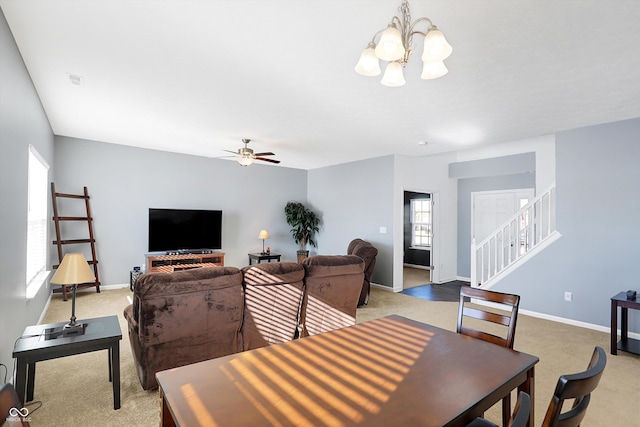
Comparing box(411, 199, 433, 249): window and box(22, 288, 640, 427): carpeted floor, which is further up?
box(411, 199, 433, 249): window

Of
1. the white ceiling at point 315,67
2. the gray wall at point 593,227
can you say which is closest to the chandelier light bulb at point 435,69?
the white ceiling at point 315,67

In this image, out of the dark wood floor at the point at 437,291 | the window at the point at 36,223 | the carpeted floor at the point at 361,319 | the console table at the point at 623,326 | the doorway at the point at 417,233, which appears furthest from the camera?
the doorway at the point at 417,233

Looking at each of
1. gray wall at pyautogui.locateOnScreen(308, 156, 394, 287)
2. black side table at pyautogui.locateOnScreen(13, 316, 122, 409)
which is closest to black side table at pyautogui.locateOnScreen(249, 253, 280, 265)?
gray wall at pyautogui.locateOnScreen(308, 156, 394, 287)

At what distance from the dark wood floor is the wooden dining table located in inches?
165

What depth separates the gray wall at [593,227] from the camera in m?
3.93

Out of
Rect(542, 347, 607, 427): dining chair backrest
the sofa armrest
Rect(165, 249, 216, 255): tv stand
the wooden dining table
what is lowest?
the sofa armrest

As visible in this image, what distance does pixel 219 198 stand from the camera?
23.4 ft

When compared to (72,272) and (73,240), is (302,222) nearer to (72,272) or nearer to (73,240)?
(73,240)

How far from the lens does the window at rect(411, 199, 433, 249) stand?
28.9 ft

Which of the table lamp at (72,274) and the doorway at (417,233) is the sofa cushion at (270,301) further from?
the doorway at (417,233)

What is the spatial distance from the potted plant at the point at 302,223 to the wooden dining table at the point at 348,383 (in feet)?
20.0

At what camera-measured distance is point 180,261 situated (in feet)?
20.2

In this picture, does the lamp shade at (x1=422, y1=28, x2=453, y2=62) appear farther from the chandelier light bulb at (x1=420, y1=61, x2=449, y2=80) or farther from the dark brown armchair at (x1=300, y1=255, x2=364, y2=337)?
the dark brown armchair at (x1=300, y1=255, x2=364, y2=337)

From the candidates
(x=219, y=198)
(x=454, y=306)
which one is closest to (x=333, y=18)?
(x=454, y=306)
